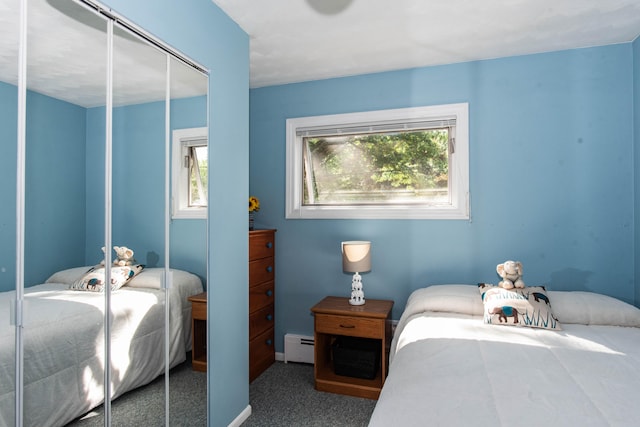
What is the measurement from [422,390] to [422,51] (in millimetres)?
2430

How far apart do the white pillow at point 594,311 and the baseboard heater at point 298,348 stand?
199 cm

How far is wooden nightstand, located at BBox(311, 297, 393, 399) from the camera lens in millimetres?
2848

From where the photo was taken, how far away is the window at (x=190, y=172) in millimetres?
1958

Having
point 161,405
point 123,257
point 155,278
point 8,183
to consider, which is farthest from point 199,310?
point 8,183

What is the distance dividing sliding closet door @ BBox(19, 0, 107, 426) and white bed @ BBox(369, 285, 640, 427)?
44.5 inches

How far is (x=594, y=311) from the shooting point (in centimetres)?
238

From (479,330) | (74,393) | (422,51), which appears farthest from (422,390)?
(422,51)

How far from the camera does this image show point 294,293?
11.7 feet

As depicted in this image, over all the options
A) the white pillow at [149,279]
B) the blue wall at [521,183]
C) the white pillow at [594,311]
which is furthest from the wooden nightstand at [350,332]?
the white pillow at [149,279]

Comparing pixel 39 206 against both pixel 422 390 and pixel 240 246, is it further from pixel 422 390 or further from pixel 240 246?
pixel 422 390

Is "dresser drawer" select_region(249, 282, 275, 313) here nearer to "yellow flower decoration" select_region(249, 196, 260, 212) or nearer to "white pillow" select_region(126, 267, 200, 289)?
"yellow flower decoration" select_region(249, 196, 260, 212)

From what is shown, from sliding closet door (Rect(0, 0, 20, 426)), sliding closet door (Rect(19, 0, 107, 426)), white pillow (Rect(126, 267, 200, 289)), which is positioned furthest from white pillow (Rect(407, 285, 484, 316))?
sliding closet door (Rect(0, 0, 20, 426))

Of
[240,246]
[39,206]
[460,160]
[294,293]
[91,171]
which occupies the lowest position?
[294,293]

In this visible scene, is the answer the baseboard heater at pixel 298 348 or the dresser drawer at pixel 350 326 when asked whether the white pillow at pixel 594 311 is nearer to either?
the dresser drawer at pixel 350 326
